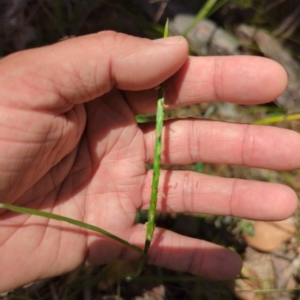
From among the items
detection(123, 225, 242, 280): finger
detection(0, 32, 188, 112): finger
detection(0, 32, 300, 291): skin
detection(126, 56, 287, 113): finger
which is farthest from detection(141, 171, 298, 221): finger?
detection(0, 32, 188, 112): finger

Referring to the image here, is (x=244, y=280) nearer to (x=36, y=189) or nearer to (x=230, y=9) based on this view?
(x=36, y=189)

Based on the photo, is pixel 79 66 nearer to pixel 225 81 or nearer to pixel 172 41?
pixel 172 41

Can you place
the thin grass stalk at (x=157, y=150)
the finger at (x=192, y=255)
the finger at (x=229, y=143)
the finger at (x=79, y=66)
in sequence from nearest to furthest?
1. the finger at (x=79, y=66)
2. the thin grass stalk at (x=157, y=150)
3. the finger at (x=229, y=143)
4. the finger at (x=192, y=255)

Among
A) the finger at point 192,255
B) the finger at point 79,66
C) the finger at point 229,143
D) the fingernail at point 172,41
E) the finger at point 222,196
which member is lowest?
the finger at point 192,255

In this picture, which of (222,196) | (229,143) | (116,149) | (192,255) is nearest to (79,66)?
(116,149)

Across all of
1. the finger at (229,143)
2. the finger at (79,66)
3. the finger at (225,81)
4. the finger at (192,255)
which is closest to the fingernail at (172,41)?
the finger at (79,66)

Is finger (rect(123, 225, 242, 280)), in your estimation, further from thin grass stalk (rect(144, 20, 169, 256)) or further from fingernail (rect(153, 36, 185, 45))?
fingernail (rect(153, 36, 185, 45))

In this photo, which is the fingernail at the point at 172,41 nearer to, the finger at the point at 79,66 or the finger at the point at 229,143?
the finger at the point at 79,66
